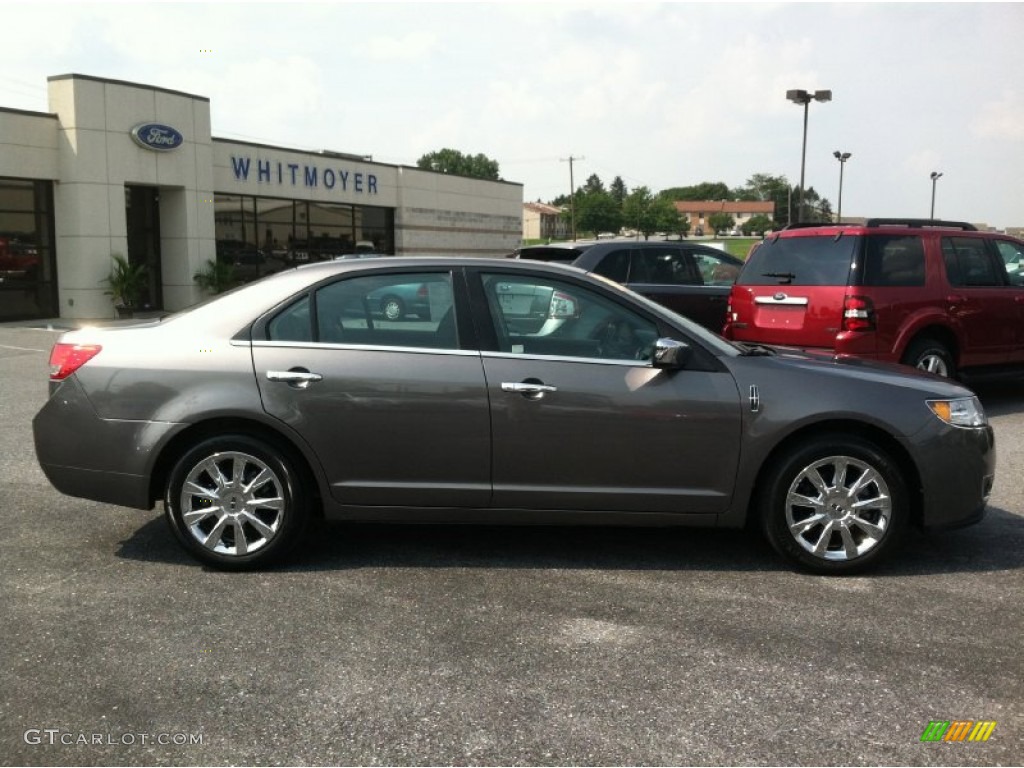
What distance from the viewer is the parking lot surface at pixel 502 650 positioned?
10.1 ft

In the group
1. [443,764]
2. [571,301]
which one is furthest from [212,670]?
[571,301]

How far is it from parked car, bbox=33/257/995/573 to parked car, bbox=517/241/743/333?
580cm

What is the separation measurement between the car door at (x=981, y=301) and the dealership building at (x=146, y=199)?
1580cm

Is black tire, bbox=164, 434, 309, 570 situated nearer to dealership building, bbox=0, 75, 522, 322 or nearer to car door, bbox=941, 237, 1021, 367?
car door, bbox=941, 237, 1021, 367

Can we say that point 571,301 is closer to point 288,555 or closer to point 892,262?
point 288,555

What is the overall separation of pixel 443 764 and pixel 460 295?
8.15ft

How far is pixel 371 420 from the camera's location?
4.63 m

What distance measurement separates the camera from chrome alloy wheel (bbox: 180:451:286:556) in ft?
15.2

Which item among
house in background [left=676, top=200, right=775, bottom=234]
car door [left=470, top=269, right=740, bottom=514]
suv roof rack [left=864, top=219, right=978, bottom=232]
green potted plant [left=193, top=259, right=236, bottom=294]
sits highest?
house in background [left=676, top=200, right=775, bottom=234]

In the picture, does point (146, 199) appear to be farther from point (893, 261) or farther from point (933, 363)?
point (933, 363)

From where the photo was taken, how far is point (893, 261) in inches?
332

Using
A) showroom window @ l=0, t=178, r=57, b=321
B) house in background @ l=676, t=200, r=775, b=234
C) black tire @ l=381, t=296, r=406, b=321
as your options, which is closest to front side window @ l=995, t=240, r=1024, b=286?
black tire @ l=381, t=296, r=406, b=321

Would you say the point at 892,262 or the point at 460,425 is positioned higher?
the point at 892,262

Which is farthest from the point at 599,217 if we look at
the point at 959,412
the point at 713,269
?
the point at 959,412
